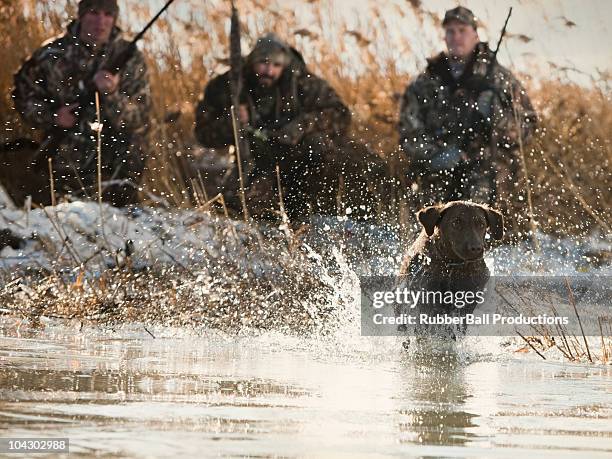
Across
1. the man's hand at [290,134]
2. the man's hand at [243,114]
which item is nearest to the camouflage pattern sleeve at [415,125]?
the man's hand at [290,134]

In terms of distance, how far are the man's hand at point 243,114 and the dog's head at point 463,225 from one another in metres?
4.29

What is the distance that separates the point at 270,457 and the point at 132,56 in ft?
28.9

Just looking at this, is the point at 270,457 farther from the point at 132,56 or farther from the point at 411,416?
the point at 132,56

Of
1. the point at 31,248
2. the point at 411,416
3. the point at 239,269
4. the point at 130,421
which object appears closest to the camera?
the point at 130,421

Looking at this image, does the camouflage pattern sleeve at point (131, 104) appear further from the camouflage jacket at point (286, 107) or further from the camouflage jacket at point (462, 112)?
the camouflage jacket at point (462, 112)

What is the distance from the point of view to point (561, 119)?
42.7ft

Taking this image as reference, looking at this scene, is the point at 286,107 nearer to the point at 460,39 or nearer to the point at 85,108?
the point at 460,39

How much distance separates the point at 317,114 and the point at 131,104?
5.56 ft

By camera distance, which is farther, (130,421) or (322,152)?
(322,152)

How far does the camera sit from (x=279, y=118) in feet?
40.7

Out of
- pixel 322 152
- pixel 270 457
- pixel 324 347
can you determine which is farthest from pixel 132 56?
pixel 270 457

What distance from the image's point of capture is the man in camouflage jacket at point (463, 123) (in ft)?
40.9

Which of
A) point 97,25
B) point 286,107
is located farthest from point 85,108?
point 286,107

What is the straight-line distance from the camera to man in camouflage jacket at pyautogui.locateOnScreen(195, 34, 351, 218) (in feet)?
40.3
